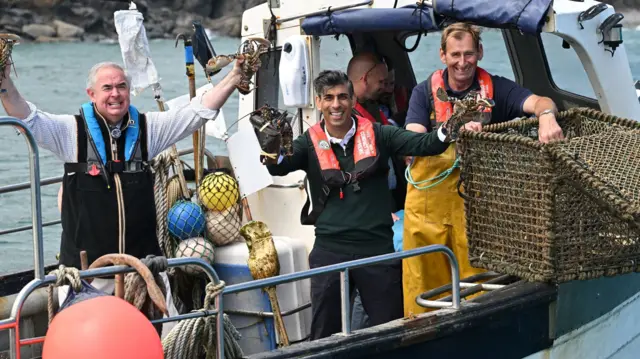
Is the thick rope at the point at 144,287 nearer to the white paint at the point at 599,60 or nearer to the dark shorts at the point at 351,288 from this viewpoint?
the dark shorts at the point at 351,288

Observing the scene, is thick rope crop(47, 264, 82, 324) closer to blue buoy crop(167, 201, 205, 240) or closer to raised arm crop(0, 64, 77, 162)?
raised arm crop(0, 64, 77, 162)

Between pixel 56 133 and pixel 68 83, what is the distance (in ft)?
79.1

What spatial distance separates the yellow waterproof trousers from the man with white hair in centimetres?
126

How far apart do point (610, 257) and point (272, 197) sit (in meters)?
2.46

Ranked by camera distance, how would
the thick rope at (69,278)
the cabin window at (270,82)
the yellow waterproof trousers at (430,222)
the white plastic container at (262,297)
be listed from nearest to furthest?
1. the thick rope at (69,278)
2. the yellow waterproof trousers at (430,222)
3. the white plastic container at (262,297)
4. the cabin window at (270,82)

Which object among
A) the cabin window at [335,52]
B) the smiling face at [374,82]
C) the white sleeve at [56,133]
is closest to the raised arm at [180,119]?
the white sleeve at [56,133]

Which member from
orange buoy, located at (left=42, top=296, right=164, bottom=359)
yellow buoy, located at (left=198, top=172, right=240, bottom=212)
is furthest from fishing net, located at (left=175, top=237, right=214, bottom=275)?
orange buoy, located at (left=42, top=296, right=164, bottom=359)

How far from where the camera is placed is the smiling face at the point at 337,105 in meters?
5.25

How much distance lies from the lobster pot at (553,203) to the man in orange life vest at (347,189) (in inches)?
12.0

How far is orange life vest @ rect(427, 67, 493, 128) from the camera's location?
562cm

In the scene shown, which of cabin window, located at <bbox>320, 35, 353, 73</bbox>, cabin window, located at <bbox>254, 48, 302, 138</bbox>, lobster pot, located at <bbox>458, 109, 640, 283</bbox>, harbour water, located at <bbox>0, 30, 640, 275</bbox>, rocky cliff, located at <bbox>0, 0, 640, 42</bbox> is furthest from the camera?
rocky cliff, located at <bbox>0, 0, 640, 42</bbox>

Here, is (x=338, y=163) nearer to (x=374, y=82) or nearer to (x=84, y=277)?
(x=374, y=82)

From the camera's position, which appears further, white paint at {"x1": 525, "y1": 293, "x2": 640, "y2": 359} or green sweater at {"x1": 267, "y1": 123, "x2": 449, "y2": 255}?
white paint at {"x1": 525, "y1": 293, "x2": 640, "y2": 359}

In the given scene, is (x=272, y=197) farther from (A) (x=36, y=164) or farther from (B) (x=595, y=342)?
(A) (x=36, y=164)
